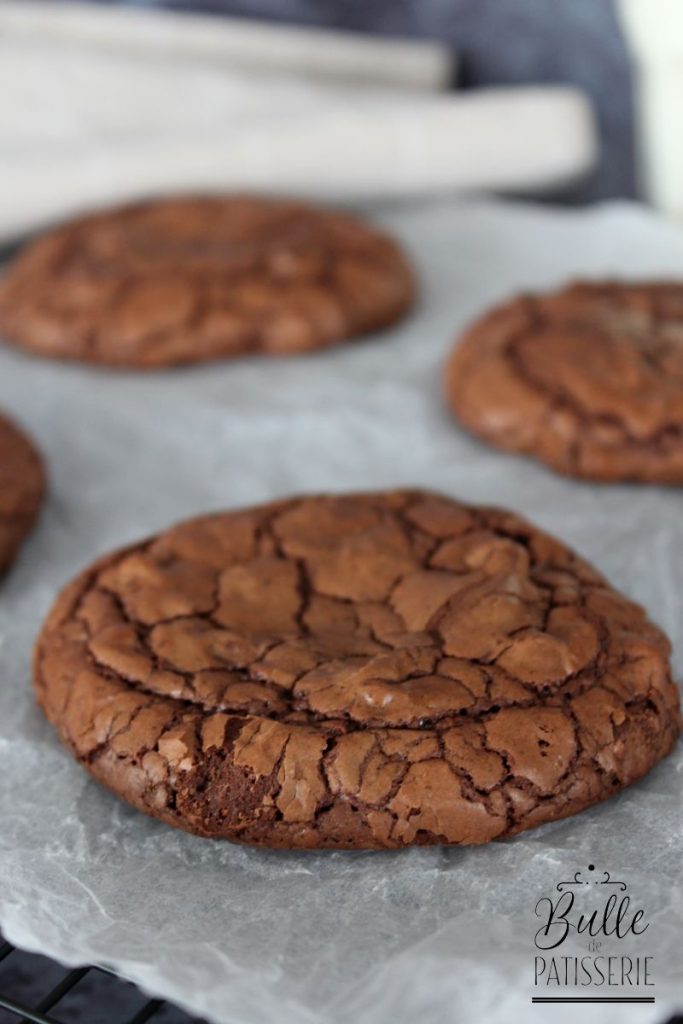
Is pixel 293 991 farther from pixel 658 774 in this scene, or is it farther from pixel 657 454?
pixel 657 454

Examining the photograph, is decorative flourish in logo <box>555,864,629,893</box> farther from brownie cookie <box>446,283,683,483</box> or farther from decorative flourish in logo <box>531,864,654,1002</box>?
brownie cookie <box>446,283,683,483</box>

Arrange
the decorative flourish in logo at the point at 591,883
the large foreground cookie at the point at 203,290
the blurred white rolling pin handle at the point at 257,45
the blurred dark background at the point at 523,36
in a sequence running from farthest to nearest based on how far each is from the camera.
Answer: the blurred white rolling pin handle at the point at 257,45
the blurred dark background at the point at 523,36
the large foreground cookie at the point at 203,290
the decorative flourish in logo at the point at 591,883

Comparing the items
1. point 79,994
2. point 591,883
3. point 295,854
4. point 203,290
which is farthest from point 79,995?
point 203,290

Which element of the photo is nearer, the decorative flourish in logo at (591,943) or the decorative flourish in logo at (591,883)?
the decorative flourish in logo at (591,943)

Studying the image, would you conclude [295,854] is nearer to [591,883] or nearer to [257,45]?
[591,883]

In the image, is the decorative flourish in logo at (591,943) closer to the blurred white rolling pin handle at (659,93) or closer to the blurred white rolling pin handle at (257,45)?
the blurred white rolling pin handle at (659,93)

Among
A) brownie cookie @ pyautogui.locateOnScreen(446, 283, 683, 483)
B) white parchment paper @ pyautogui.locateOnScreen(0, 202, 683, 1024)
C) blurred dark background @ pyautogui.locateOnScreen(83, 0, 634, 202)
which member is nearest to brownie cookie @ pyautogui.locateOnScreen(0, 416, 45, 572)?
white parchment paper @ pyautogui.locateOnScreen(0, 202, 683, 1024)

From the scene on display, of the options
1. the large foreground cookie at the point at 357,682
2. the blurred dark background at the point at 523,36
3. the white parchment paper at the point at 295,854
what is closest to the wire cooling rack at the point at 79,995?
the white parchment paper at the point at 295,854

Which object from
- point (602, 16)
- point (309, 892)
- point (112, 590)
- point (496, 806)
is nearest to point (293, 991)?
point (309, 892)
